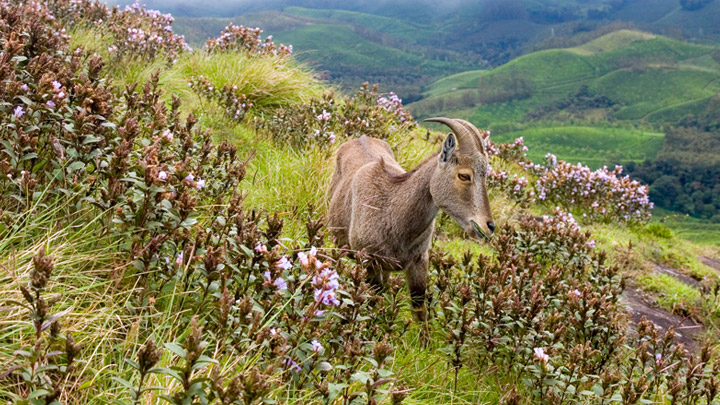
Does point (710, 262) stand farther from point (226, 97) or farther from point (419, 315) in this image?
point (226, 97)

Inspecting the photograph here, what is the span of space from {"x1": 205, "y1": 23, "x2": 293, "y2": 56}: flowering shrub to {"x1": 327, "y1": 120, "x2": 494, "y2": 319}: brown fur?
745 centimetres

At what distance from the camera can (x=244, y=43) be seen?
12.0 metres

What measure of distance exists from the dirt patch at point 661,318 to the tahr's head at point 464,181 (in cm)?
357

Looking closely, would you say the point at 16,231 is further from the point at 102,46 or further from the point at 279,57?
the point at 279,57

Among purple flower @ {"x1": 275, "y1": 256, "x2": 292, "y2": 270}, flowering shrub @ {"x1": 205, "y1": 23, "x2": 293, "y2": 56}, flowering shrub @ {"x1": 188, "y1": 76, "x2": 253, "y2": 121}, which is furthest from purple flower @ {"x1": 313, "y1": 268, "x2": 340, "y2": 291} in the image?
flowering shrub @ {"x1": 205, "y1": 23, "x2": 293, "y2": 56}

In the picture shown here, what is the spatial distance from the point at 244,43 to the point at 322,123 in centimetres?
507

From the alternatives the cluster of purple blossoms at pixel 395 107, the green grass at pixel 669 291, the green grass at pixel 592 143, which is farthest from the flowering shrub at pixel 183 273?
the green grass at pixel 592 143

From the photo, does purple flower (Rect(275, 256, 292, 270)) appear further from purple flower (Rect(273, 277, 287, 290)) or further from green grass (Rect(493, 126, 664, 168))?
green grass (Rect(493, 126, 664, 168))

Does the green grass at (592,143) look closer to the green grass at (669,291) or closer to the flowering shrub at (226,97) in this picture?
the green grass at (669,291)

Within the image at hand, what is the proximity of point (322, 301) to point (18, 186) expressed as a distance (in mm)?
2084

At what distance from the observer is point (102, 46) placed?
8.91m

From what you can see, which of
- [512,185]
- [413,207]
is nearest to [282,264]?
[413,207]

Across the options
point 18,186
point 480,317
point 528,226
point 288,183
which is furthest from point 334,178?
point 18,186

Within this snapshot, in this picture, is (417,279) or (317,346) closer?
(317,346)
